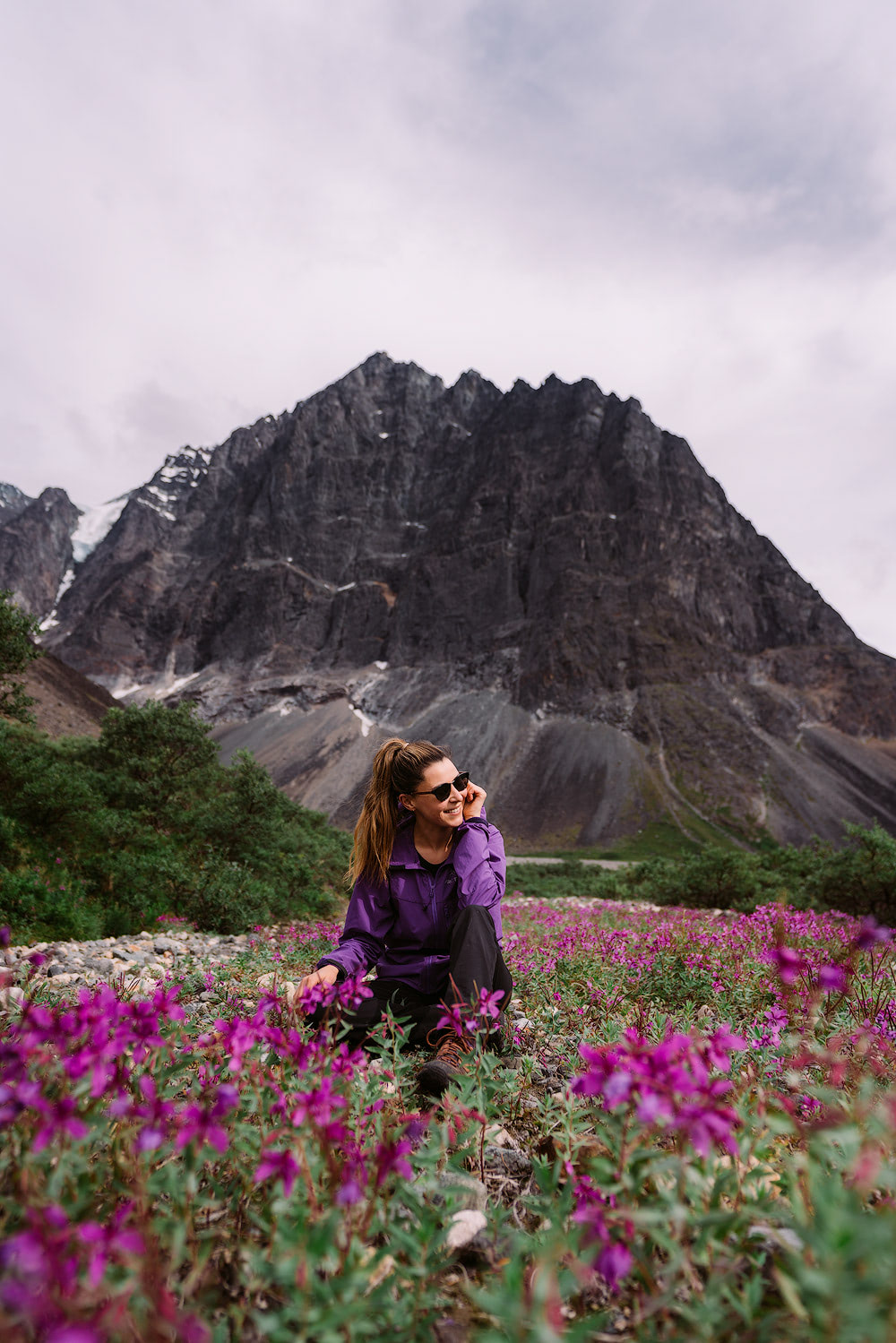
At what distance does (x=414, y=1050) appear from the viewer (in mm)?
3549

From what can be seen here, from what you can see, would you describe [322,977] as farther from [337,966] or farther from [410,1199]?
[410,1199]

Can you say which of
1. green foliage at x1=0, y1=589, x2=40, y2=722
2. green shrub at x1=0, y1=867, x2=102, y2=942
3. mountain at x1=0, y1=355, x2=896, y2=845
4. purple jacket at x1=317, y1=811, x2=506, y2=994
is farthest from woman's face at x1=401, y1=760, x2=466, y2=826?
mountain at x1=0, y1=355, x2=896, y2=845

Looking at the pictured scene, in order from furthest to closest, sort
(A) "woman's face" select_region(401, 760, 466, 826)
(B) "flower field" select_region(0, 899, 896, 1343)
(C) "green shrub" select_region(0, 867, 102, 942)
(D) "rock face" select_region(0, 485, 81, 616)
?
1. (D) "rock face" select_region(0, 485, 81, 616)
2. (C) "green shrub" select_region(0, 867, 102, 942)
3. (A) "woman's face" select_region(401, 760, 466, 826)
4. (B) "flower field" select_region(0, 899, 896, 1343)

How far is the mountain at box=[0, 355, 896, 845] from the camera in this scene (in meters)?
72.2

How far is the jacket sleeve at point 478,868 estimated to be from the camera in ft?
12.5

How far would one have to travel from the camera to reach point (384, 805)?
432cm

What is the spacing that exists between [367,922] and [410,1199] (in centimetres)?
247

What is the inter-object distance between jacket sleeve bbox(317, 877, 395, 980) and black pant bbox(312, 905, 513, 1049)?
→ 0.20m

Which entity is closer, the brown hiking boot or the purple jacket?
the brown hiking boot

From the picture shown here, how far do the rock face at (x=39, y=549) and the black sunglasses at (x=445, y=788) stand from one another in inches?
6907

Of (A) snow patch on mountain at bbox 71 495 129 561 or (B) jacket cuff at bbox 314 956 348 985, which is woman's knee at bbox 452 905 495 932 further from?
(A) snow patch on mountain at bbox 71 495 129 561

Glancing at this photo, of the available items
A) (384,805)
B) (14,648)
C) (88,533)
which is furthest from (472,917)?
(88,533)

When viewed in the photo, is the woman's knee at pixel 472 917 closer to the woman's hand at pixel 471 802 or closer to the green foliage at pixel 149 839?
the woman's hand at pixel 471 802

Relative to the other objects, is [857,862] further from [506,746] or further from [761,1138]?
[506,746]
